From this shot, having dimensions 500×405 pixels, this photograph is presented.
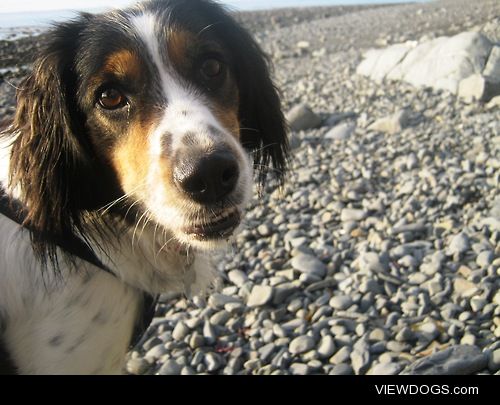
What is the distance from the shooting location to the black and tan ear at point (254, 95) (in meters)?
2.56

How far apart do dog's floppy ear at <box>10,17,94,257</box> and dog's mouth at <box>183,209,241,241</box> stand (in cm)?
54

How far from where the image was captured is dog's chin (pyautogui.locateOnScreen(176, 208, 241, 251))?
6.53ft

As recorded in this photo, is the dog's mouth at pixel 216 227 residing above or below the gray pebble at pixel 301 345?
above

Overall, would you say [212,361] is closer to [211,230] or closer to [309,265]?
[309,265]

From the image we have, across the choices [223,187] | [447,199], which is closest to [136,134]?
[223,187]

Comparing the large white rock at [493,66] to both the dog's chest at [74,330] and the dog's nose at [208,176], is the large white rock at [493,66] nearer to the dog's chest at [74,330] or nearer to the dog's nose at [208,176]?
the dog's nose at [208,176]

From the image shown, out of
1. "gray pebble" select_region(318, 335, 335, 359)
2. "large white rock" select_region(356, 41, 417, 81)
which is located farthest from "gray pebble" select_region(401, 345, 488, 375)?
"large white rock" select_region(356, 41, 417, 81)

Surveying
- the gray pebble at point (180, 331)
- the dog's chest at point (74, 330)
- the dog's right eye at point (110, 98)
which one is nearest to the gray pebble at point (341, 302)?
the gray pebble at point (180, 331)

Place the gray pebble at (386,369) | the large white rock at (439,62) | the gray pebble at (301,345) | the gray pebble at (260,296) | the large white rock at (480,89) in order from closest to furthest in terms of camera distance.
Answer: the gray pebble at (386,369) < the gray pebble at (301,345) < the gray pebble at (260,296) < the large white rock at (480,89) < the large white rock at (439,62)
